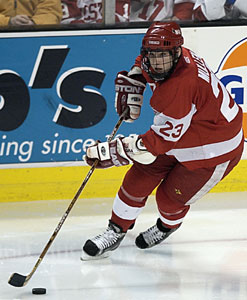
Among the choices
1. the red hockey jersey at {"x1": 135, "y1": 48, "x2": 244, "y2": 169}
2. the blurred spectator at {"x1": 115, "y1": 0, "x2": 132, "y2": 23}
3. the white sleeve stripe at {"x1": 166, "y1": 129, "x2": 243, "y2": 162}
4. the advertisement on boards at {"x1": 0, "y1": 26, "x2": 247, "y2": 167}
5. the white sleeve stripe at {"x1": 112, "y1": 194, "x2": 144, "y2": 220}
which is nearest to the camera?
the red hockey jersey at {"x1": 135, "y1": 48, "x2": 244, "y2": 169}

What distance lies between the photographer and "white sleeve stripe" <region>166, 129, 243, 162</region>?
11.3 feet

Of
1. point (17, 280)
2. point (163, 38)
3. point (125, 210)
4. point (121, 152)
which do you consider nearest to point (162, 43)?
point (163, 38)

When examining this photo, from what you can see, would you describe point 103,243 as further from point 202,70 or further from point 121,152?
point 202,70

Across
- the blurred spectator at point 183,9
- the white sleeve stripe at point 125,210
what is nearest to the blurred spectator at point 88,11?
the blurred spectator at point 183,9

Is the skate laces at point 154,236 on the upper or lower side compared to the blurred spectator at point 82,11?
lower

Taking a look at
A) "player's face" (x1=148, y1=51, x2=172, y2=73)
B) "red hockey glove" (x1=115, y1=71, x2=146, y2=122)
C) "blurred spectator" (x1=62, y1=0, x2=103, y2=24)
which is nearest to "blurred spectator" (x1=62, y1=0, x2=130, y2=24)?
"blurred spectator" (x1=62, y1=0, x2=103, y2=24)

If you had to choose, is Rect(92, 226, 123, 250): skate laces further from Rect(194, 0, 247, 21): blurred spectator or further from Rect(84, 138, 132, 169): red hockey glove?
Rect(194, 0, 247, 21): blurred spectator

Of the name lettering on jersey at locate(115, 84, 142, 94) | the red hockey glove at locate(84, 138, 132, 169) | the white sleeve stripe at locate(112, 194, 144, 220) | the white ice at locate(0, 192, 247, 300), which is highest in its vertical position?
the name lettering on jersey at locate(115, 84, 142, 94)

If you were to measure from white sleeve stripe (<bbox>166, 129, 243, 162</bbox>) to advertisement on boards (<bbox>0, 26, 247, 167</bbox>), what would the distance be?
3.79 ft

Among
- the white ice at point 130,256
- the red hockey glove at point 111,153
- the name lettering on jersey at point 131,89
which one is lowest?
the white ice at point 130,256

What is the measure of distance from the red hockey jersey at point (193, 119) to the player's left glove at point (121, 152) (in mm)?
50

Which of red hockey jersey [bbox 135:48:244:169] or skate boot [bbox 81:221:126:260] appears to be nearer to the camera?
red hockey jersey [bbox 135:48:244:169]

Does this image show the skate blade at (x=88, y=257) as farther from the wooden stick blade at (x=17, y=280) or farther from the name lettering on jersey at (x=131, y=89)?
the name lettering on jersey at (x=131, y=89)

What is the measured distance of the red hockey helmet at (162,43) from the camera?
3.16 meters
